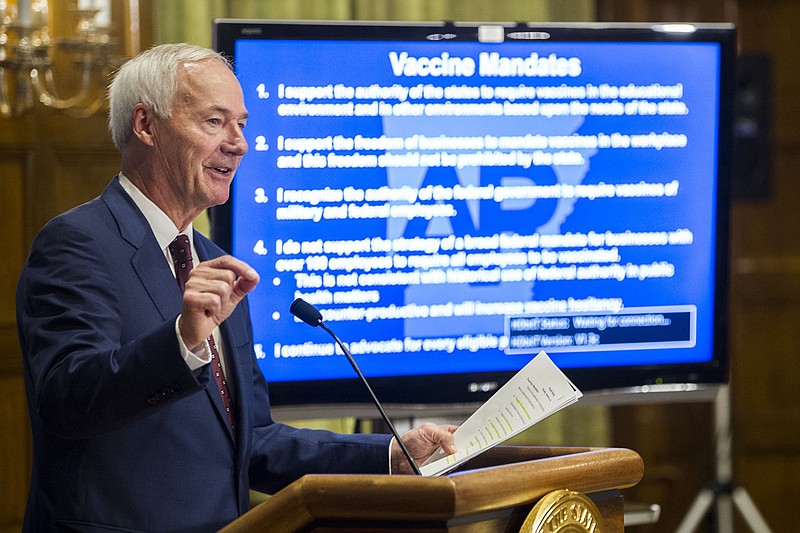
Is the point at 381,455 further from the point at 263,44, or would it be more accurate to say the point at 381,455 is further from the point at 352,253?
the point at 263,44

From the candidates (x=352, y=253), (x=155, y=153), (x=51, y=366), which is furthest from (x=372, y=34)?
(x=51, y=366)

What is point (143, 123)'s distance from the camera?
1.98 m

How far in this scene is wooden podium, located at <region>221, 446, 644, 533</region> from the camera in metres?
1.33

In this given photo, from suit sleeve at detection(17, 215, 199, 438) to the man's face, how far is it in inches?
8.4

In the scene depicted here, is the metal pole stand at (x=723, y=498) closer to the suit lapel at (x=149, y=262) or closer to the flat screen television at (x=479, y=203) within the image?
the flat screen television at (x=479, y=203)

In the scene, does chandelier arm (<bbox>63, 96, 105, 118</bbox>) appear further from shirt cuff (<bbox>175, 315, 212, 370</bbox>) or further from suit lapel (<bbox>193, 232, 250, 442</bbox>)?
shirt cuff (<bbox>175, 315, 212, 370</bbox>)

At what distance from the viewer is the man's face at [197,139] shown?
1977mm

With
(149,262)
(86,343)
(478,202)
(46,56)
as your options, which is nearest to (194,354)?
(86,343)

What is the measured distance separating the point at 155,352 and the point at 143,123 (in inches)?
24.0

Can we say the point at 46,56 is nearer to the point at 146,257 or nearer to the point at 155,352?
the point at 146,257

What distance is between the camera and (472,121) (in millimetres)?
3219

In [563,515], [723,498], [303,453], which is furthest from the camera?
[723,498]

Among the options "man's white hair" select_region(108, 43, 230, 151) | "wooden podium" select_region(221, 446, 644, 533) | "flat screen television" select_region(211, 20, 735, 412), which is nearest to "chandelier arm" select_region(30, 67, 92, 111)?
"flat screen television" select_region(211, 20, 735, 412)

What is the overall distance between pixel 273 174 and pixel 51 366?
59.0 inches
